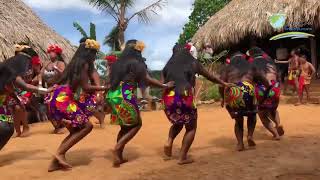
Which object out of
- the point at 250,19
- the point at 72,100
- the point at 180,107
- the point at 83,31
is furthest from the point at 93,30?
the point at 180,107

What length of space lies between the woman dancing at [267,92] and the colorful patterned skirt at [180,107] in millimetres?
1521

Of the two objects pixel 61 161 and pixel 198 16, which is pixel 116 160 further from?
pixel 198 16

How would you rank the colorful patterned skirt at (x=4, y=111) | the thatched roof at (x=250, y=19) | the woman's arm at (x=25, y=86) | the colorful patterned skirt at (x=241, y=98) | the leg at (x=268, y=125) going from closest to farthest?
1. the woman's arm at (x=25, y=86)
2. the colorful patterned skirt at (x=4, y=111)
3. the colorful patterned skirt at (x=241, y=98)
4. the leg at (x=268, y=125)
5. the thatched roof at (x=250, y=19)

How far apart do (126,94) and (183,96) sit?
694mm

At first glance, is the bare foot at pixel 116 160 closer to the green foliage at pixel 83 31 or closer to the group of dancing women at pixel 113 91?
the group of dancing women at pixel 113 91

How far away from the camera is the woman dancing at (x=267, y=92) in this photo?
22.5 ft

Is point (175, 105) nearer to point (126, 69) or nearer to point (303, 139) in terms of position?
point (126, 69)

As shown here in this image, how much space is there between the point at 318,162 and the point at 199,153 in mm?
1641

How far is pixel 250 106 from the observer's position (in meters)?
6.23

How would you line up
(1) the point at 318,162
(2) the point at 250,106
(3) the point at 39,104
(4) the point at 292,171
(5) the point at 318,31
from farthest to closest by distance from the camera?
(5) the point at 318,31 < (3) the point at 39,104 < (2) the point at 250,106 < (1) the point at 318,162 < (4) the point at 292,171

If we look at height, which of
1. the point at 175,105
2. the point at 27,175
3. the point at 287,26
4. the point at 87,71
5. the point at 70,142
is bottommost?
the point at 27,175

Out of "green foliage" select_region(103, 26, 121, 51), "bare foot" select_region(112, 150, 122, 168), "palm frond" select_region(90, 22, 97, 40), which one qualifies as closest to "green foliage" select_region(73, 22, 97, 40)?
"palm frond" select_region(90, 22, 97, 40)

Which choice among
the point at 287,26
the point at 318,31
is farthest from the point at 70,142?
the point at 318,31

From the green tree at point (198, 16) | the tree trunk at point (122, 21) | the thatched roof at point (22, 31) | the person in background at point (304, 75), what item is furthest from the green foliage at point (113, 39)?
the person in background at point (304, 75)
